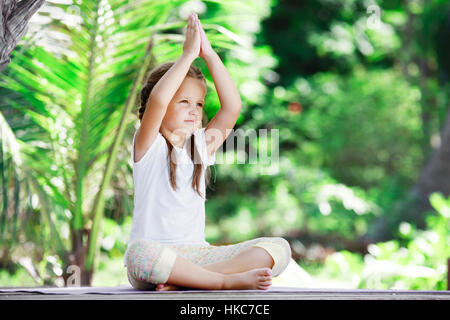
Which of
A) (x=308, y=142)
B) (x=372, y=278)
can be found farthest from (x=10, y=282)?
(x=308, y=142)

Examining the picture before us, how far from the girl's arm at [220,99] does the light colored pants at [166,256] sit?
1.33 ft

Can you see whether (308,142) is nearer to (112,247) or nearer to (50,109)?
(112,247)

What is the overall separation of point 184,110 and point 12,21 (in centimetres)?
67

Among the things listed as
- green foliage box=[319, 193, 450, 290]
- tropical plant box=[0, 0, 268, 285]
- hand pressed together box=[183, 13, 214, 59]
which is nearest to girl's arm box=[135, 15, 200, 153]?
hand pressed together box=[183, 13, 214, 59]

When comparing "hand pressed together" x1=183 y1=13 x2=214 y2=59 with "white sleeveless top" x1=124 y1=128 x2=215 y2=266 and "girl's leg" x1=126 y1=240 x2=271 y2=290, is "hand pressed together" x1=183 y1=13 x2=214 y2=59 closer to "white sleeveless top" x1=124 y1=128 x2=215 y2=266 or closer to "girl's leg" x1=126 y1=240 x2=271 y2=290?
"white sleeveless top" x1=124 y1=128 x2=215 y2=266

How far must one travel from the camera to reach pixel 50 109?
349 centimetres

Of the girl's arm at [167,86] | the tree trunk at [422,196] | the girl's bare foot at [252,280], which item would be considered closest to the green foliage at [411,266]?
the girl's bare foot at [252,280]

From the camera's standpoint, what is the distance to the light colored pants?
1.88m

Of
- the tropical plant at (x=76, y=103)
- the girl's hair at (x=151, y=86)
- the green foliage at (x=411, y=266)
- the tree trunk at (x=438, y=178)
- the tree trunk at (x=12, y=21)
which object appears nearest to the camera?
the tree trunk at (x=12, y=21)

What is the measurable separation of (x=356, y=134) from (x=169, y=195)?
306 inches

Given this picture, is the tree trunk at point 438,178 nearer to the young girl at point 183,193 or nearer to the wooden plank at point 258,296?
the young girl at point 183,193

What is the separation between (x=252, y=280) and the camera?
184cm

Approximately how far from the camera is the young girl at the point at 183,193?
1.89 metres

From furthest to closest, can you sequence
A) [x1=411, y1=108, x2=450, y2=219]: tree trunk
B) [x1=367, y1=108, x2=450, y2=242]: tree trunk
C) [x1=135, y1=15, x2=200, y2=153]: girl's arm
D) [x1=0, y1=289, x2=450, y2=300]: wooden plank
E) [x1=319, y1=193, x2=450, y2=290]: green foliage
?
[x1=411, y1=108, x2=450, y2=219]: tree trunk → [x1=367, y1=108, x2=450, y2=242]: tree trunk → [x1=319, y1=193, x2=450, y2=290]: green foliage → [x1=135, y1=15, x2=200, y2=153]: girl's arm → [x1=0, y1=289, x2=450, y2=300]: wooden plank
